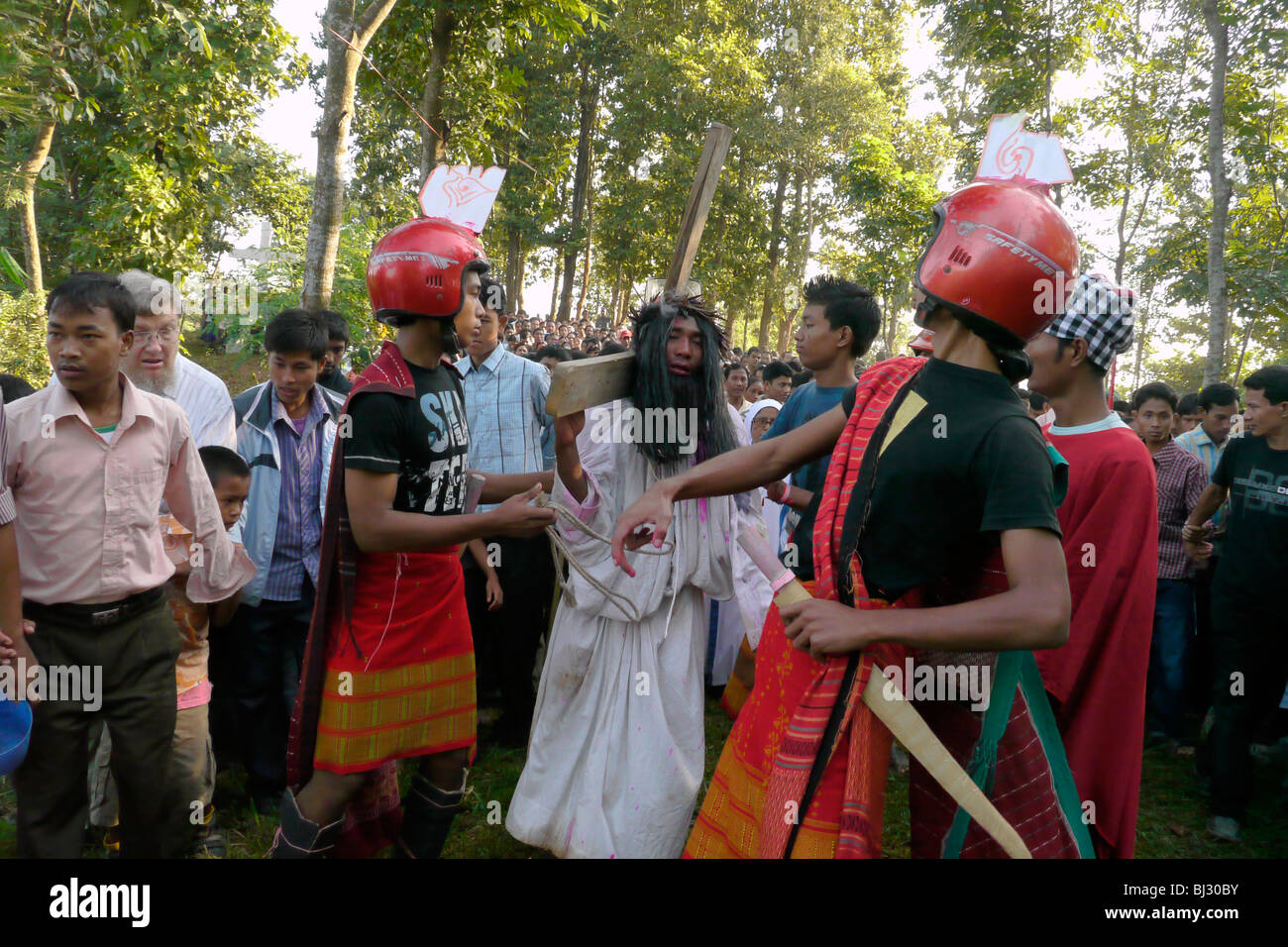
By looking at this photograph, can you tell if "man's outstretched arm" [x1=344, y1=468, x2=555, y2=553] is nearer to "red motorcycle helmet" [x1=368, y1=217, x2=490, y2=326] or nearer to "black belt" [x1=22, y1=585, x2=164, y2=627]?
"red motorcycle helmet" [x1=368, y1=217, x2=490, y2=326]

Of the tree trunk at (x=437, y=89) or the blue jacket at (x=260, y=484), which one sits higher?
the tree trunk at (x=437, y=89)

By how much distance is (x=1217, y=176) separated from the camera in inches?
425

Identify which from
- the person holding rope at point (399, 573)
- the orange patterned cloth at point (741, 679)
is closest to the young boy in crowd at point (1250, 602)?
the orange patterned cloth at point (741, 679)

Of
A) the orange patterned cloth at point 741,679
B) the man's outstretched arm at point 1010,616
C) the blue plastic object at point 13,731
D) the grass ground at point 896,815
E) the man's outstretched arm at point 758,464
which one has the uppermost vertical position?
the man's outstretched arm at point 758,464

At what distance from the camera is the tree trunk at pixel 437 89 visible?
803cm

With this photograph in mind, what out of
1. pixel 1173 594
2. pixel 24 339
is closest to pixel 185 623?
pixel 1173 594

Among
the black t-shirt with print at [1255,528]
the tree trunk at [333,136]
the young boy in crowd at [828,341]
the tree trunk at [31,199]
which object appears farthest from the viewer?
the tree trunk at [31,199]

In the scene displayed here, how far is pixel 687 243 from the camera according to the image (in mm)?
3385

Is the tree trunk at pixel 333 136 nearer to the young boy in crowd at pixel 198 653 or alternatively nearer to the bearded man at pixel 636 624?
the young boy in crowd at pixel 198 653

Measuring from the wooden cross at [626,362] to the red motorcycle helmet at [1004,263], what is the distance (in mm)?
1254

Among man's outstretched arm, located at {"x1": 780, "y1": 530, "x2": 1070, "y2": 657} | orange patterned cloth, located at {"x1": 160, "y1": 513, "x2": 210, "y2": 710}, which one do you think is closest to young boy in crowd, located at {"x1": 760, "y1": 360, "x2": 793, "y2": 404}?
orange patterned cloth, located at {"x1": 160, "y1": 513, "x2": 210, "y2": 710}

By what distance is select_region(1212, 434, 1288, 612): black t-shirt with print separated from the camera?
13.7 ft

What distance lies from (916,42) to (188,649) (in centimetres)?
2947
